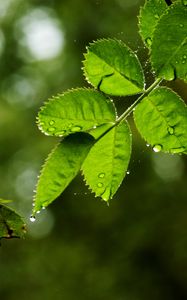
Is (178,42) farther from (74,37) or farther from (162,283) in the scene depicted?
(74,37)

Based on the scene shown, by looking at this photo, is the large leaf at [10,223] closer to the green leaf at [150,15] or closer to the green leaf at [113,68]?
the green leaf at [113,68]

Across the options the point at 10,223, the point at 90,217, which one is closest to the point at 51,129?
the point at 10,223

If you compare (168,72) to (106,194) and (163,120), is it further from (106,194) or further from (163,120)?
(106,194)

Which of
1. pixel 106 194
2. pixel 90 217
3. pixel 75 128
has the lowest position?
pixel 90 217

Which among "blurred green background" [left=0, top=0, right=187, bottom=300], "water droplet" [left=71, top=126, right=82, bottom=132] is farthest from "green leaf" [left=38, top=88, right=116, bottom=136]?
"blurred green background" [left=0, top=0, right=187, bottom=300]

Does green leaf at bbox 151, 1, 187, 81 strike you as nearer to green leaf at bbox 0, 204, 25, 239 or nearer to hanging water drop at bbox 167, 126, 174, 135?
hanging water drop at bbox 167, 126, 174, 135

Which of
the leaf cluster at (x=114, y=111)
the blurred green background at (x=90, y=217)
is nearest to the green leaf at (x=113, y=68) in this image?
the leaf cluster at (x=114, y=111)
